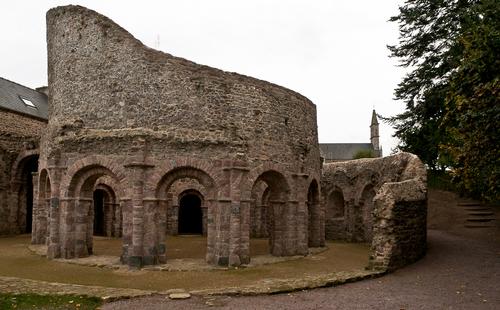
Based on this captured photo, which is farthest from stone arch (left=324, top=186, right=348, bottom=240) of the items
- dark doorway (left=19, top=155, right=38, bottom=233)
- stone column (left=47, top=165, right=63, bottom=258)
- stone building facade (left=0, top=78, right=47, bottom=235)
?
dark doorway (left=19, top=155, right=38, bottom=233)

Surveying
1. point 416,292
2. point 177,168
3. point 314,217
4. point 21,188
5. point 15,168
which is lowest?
point 416,292

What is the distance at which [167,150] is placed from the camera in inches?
507

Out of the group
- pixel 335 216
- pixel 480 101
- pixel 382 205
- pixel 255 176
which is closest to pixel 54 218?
pixel 255 176

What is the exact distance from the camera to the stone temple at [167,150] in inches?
496

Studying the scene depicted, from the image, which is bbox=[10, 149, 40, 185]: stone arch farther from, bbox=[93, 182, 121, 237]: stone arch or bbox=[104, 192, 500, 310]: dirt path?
bbox=[104, 192, 500, 310]: dirt path

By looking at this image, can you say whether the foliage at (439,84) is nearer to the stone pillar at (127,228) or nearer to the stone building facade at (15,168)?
the stone pillar at (127,228)

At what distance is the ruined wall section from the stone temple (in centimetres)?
3

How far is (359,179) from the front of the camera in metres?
21.0

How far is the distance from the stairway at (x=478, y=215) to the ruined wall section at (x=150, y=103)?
950 centimetres

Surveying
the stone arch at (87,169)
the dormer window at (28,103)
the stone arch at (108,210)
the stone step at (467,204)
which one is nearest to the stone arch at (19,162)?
the stone arch at (108,210)

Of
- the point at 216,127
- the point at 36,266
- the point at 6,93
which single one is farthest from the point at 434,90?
the point at 6,93

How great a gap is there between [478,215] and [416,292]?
41.0 ft

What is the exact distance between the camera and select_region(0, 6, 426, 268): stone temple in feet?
41.3

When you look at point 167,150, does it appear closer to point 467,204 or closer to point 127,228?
point 127,228
